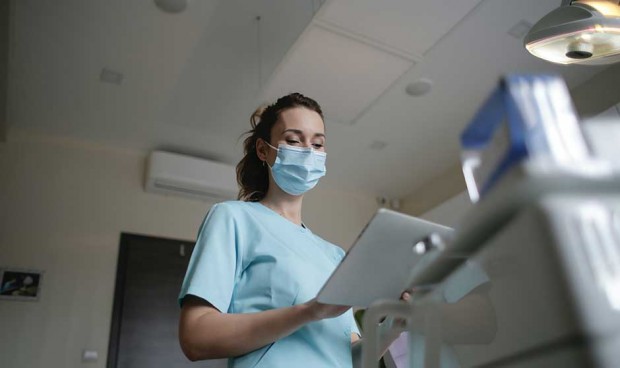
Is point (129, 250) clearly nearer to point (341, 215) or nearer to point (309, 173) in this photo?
point (341, 215)

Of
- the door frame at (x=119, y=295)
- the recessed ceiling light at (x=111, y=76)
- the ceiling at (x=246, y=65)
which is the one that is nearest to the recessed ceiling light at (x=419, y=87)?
the ceiling at (x=246, y=65)

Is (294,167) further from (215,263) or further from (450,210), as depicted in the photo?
(450,210)

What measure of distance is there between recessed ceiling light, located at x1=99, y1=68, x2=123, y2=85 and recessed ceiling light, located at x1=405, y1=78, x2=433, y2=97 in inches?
67.2

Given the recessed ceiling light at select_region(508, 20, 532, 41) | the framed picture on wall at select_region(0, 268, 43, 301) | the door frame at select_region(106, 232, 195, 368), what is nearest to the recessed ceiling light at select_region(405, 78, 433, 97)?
the recessed ceiling light at select_region(508, 20, 532, 41)

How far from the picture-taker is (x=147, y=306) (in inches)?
127

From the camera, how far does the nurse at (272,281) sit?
2.57 ft

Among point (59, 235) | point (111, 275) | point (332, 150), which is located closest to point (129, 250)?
point (111, 275)

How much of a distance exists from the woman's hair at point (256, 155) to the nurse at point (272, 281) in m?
0.05

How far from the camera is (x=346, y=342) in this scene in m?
0.93

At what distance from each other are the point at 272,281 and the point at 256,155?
1.75 ft

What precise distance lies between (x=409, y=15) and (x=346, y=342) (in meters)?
1.69

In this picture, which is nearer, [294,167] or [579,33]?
[294,167]

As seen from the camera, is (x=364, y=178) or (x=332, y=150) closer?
(x=332, y=150)

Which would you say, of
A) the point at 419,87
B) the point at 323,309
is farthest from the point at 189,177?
the point at 323,309
